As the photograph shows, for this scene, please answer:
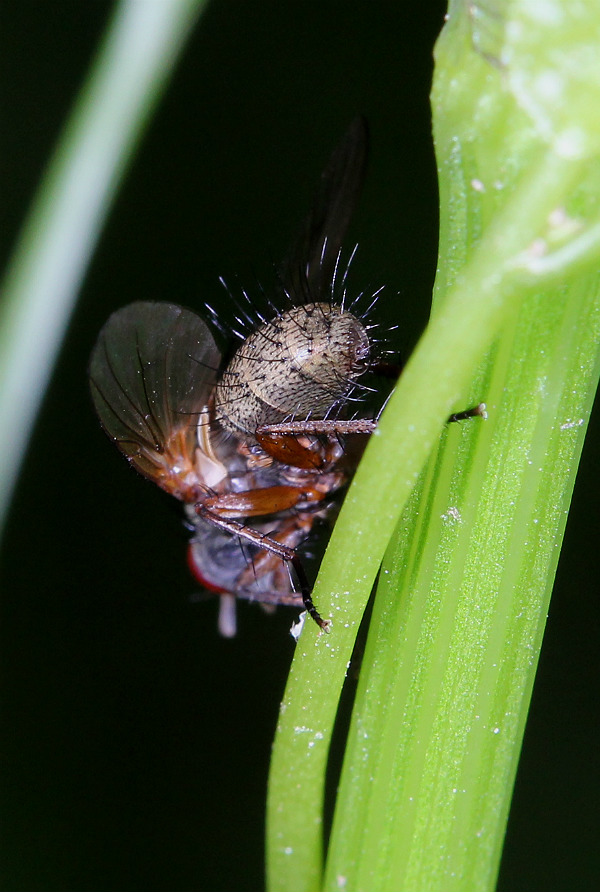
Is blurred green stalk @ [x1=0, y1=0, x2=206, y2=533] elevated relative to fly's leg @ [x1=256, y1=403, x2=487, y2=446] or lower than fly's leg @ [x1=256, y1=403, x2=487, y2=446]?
elevated

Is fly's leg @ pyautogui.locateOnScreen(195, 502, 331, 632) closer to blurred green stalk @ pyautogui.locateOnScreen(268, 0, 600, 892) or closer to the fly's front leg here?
the fly's front leg

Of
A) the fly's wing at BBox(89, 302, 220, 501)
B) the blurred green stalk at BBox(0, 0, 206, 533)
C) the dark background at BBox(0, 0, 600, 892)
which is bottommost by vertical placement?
the dark background at BBox(0, 0, 600, 892)

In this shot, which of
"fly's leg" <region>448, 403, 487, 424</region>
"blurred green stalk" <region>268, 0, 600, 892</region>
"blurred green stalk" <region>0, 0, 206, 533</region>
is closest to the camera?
"blurred green stalk" <region>268, 0, 600, 892</region>

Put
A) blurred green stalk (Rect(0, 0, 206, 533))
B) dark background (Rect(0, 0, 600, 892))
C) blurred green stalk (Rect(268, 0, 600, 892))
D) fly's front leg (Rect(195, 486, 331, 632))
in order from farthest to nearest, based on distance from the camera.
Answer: dark background (Rect(0, 0, 600, 892)), fly's front leg (Rect(195, 486, 331, 632)), blurred green stalk (Rect(0, 0, 206, 533)), blurred green stalk (Rect(268, 0, 600, 892))

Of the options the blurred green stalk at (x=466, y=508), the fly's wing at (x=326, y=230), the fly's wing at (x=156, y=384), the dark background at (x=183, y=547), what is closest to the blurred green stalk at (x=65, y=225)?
the fly's wing at (x=156, y=384)

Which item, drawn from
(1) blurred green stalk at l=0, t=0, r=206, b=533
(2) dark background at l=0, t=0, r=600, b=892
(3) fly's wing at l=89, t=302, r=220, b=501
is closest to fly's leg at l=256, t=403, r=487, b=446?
(3) fly's wing at l=89, t=302, r=220, b=501

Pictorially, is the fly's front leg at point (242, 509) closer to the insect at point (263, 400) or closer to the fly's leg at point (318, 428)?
the insect at point (263, 400)

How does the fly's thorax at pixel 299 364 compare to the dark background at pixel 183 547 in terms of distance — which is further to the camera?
the dark background at pixel 183 547
